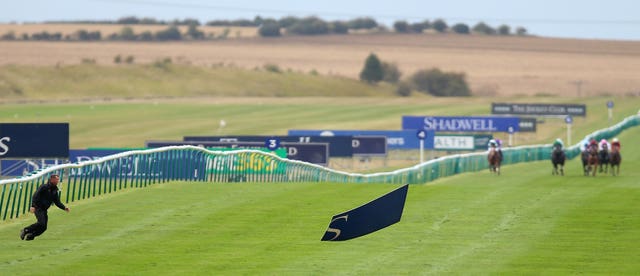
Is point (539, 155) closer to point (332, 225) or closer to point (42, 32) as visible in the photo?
point (332, 225)

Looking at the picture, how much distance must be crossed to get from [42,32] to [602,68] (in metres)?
73.0

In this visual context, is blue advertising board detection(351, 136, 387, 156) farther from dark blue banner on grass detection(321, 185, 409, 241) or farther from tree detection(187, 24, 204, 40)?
tree detection(187, 24, 204, 40)

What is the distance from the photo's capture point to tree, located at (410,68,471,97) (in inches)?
5202

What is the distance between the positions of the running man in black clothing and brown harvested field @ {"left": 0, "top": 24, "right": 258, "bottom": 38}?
144054mm

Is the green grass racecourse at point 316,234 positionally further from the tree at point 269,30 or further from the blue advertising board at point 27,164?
the tree at point 269,30

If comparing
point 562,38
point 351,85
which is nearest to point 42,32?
point 351,85

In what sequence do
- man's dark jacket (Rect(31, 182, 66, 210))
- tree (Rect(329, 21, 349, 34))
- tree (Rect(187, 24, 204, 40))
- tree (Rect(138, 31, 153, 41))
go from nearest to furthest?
1. man's dark jacket (Rect(31, 182, 66, 210))
2. tree (Rect(138, 31, 153, 41))
3. tree (Rect(187, 24, 204, 40))
4. tree (Rect(329, 21, 349, 34))

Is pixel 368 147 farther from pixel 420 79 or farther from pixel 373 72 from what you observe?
pixel 373 72

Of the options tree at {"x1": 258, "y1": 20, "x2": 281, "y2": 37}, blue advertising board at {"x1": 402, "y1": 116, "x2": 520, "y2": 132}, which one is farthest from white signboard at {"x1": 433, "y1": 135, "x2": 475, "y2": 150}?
tree at {"x1": 258, "y1": 20, "x2": 281, "y2": 37}

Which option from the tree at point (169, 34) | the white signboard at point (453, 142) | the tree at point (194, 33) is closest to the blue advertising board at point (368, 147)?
the white signboard at point (453, 142)

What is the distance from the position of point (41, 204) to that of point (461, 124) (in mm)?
49410

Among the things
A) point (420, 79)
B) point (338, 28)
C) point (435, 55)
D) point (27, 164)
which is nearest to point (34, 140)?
point (27, 164)

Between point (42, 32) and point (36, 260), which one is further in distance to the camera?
point (42, 32)

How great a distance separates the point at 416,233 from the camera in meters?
19.2
